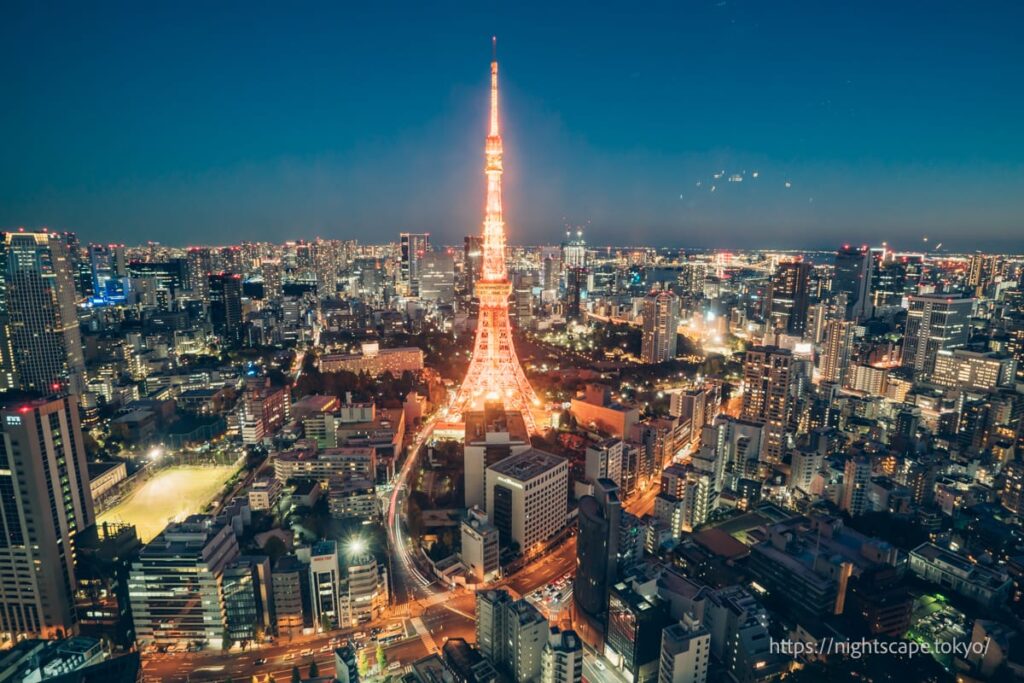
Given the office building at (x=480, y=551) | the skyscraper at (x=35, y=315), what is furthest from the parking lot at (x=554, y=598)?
the skyscraper at (x=35, y=315)

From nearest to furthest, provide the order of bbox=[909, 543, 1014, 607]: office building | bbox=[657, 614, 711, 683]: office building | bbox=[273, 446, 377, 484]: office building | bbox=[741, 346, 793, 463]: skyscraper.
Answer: bbox=[657, 614, 711, 683]: office building < bbox=[909, 543, 1014, 607]: office building < bbox=[273, 446, 377, 484]: office building < bbox=[741, 346, 793, 463]: skyscraper

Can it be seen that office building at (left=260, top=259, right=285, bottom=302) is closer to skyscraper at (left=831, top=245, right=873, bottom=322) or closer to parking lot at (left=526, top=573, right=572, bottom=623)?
parking lot at (left=526, top=573, right=572, bottom=623)

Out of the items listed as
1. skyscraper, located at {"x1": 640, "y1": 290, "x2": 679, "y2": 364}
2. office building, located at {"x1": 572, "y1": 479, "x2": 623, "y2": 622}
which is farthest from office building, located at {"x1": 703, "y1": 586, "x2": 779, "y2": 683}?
skyscraper, located at {"x1": 640, "y1": 290, "x2": 679, "y2": 364}

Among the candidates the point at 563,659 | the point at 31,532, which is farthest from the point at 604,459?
the point at 31,532

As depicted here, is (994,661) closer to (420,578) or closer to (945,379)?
(420,578)

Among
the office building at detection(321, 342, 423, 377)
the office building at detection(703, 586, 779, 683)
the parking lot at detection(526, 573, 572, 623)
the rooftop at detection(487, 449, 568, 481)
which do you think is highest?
the rooftop at detection(487, 449, 568, 481)

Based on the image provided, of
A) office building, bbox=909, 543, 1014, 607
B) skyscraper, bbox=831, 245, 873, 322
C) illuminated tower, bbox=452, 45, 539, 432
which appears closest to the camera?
office building, bbox=909, 543, 1014, 607

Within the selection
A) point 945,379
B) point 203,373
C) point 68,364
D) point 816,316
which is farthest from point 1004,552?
point 68,364
